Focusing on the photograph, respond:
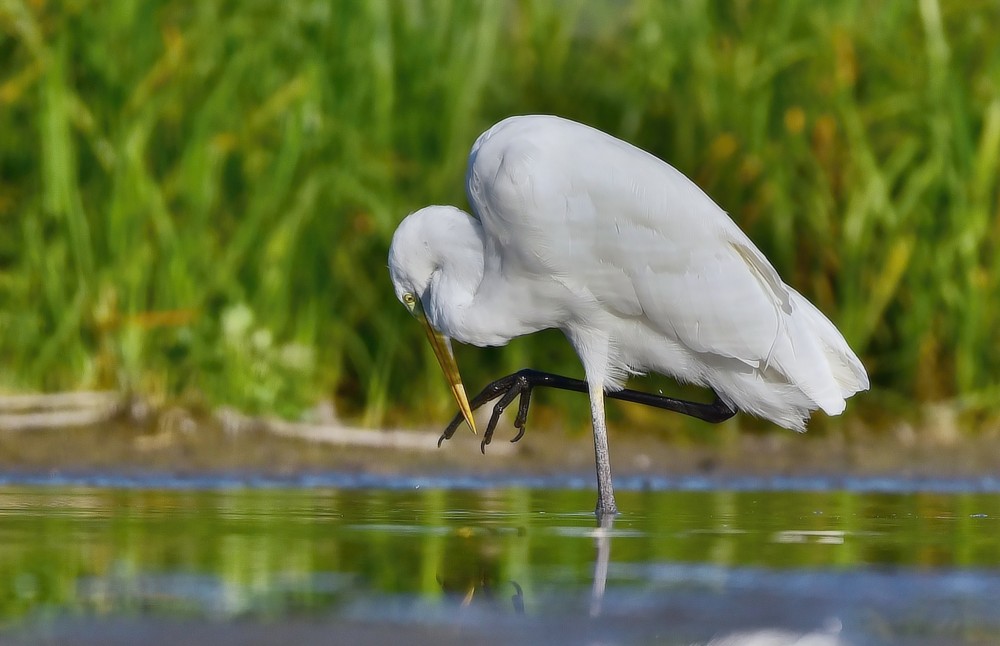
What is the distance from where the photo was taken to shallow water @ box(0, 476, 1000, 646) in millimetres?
2982

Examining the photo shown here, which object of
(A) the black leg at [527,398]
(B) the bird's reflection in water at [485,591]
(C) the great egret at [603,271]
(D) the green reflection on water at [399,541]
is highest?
(C) the great egret at [603,271]

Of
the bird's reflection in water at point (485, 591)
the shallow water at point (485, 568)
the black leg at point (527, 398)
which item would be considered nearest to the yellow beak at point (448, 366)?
the black leg at point (527, 398)

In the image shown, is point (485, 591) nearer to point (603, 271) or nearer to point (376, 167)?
point (603, 271)

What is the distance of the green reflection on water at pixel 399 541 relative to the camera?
3.43 m

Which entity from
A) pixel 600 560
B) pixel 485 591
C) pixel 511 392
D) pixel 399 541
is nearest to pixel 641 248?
pixel 511 392

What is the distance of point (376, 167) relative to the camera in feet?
25.4

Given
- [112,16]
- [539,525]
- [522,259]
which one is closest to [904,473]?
[522,259]

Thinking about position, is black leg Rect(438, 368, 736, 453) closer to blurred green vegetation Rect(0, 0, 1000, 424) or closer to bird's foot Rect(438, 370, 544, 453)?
bird's foot Rect(438, 370, 544, 453)

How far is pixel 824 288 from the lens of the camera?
8148mm

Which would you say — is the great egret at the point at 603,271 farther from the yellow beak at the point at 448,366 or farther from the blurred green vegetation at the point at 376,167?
the blurred green vegetation at the point at 376,167

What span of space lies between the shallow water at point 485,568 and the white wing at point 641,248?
56 centimetres

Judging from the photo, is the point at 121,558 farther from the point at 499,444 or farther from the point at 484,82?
the point at 484,82

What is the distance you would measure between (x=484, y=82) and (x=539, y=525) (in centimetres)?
391

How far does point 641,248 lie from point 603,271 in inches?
6.0
